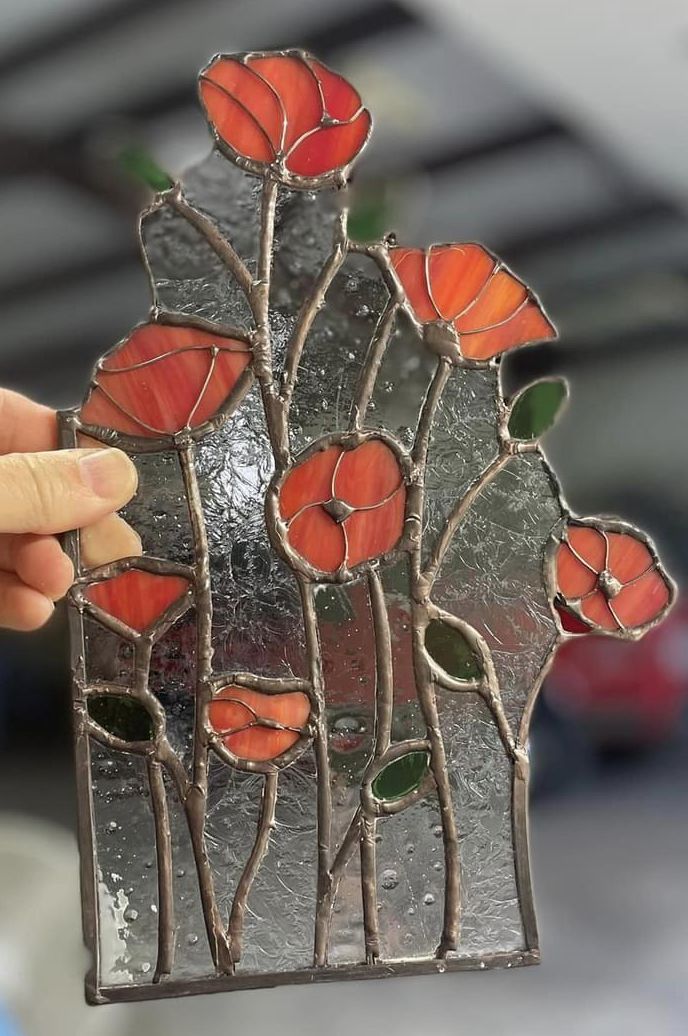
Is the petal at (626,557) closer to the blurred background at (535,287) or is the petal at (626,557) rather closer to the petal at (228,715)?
the petal at (228,715)

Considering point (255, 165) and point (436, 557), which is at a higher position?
point (255, 165)

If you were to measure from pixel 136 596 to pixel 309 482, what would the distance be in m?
0.13

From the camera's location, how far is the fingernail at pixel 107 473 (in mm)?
481

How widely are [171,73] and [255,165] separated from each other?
2.24 feet

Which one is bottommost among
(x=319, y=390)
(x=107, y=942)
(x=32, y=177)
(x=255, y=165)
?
(x=107, y=942)

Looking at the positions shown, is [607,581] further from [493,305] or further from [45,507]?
[45,507]

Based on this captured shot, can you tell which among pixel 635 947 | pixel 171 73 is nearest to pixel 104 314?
pixel 171 73

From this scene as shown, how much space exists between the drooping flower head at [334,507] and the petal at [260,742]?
101mm

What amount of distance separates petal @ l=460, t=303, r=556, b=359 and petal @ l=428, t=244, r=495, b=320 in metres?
0.02

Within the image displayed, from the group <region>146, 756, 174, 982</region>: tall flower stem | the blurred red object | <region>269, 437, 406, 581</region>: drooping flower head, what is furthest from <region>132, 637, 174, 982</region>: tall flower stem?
the blurred red object

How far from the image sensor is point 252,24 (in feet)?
3.40

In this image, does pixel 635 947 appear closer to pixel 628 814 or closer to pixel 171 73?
pixel 628 814

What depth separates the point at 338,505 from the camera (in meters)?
0.50

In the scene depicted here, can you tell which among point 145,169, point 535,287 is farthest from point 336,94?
point 535,287
